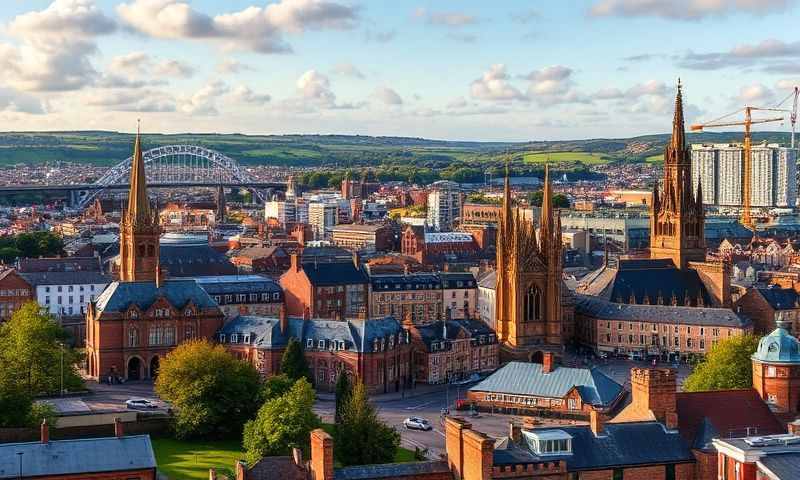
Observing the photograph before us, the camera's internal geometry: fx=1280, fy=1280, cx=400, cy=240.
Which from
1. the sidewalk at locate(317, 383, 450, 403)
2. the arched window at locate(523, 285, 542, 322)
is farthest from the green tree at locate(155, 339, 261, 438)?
the arched window at locate(523, 285, 542, 322)

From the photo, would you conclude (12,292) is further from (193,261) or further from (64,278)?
(193,261)

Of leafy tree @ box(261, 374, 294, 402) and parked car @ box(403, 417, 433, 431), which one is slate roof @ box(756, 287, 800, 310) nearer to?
parked car @ box(403, 417, 433, 431)

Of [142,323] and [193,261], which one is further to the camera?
[193,261]

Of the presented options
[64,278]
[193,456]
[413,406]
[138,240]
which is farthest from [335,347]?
[64,278]

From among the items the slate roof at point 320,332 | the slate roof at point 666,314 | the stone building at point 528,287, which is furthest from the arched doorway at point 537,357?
the slate roof at point 320,332

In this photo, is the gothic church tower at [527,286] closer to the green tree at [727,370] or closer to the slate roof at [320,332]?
the slate roof at [320,332]
